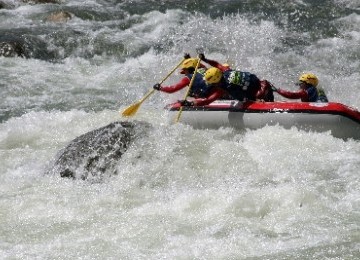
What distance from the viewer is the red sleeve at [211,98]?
30.8 feet

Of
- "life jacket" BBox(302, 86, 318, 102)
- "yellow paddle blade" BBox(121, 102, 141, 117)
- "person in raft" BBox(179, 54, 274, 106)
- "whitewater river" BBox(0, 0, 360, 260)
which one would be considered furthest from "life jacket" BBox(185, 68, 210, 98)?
"life jacket" BBox(302, 86, 318, 102)

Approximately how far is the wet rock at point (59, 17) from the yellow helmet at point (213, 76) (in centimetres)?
680

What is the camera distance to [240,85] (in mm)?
9445

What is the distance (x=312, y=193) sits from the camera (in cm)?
704

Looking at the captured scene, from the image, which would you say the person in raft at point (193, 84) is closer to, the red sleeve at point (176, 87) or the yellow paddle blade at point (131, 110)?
the red sleeve at point (176, 87)

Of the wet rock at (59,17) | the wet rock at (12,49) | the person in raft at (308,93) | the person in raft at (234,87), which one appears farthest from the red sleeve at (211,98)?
the wet rock at (59,17)

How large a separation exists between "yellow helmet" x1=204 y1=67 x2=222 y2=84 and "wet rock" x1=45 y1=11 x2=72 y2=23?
268 inches

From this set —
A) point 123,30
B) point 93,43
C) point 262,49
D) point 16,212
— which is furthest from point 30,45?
point 16,212

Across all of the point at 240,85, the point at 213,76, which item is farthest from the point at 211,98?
the point at 240,85

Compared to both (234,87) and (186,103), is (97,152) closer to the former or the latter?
(186,103)

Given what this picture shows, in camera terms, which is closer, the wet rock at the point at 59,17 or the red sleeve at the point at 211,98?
the red sleeve at the point at 211,98

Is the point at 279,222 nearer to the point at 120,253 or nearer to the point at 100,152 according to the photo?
the point at 120,253

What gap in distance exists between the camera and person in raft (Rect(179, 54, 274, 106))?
9406mm

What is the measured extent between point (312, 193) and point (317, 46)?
7158 mm
